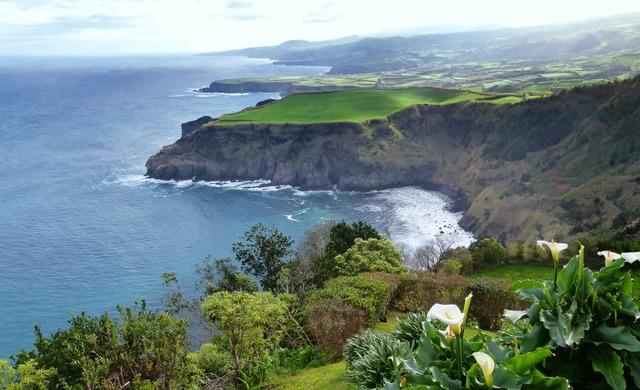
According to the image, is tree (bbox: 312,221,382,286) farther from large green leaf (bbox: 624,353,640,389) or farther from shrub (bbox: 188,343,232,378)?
large green leaf (bbox: 624,353,640,389)

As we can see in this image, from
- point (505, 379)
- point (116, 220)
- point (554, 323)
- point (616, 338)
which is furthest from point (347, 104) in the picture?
point (505, 379)

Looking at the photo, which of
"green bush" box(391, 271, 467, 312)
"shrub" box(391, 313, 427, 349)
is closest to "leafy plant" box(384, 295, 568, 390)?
"shrub" box(391, 313, 427, 349)

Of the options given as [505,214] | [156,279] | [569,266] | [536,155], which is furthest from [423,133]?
[569,266]

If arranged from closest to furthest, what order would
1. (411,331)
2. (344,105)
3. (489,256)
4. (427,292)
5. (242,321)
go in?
1. (411,331)
2. (242,321)
3. (427,292)
4. (489,256)
5. (344,105)

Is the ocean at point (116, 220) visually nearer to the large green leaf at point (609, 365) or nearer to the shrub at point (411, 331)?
the shrub at point (411, 331)

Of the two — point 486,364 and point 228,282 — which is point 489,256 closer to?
point 228,282
